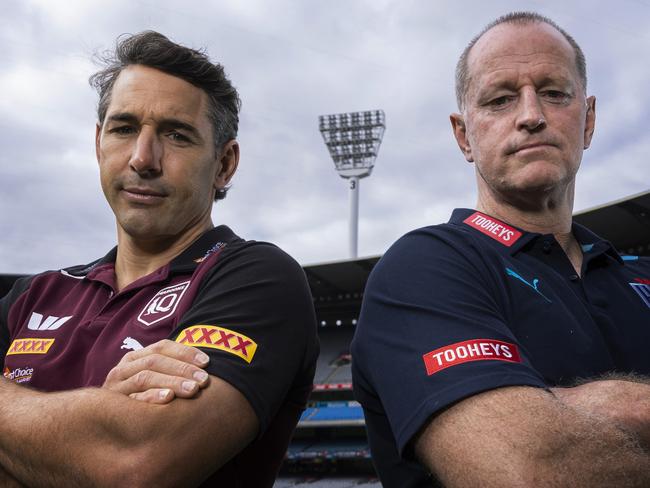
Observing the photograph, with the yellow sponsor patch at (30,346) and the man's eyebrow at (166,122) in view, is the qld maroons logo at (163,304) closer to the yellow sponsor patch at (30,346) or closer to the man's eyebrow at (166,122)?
the yellow sponsor patch at (30,346)

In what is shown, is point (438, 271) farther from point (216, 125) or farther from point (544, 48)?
point (216, 125)

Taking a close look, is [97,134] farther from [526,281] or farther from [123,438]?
[526,281]

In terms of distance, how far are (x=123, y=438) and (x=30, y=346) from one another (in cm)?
67

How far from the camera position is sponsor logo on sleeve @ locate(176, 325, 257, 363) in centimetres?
149

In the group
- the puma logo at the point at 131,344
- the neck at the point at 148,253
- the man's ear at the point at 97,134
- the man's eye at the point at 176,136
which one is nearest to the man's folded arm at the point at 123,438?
the puma logo at the point at 131,344

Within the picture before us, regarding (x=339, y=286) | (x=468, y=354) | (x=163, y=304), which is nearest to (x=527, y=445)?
(x=468, y=354)

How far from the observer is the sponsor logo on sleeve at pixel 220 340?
1.49 metres

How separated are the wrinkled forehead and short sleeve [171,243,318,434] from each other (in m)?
0.92

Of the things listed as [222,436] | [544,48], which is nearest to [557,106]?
[544,48]

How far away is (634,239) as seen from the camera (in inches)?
658

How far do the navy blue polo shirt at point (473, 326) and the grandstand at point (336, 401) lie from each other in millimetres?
15765

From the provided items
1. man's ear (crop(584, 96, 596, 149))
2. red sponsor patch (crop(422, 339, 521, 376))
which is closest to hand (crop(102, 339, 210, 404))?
red sponsor patch (crop(422, 339, 521, 376))

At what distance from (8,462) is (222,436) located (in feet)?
1.69

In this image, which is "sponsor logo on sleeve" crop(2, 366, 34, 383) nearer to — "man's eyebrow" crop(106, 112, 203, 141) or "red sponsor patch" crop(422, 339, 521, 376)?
"man's eyebrow" crop(106, 112, 203, 141)
